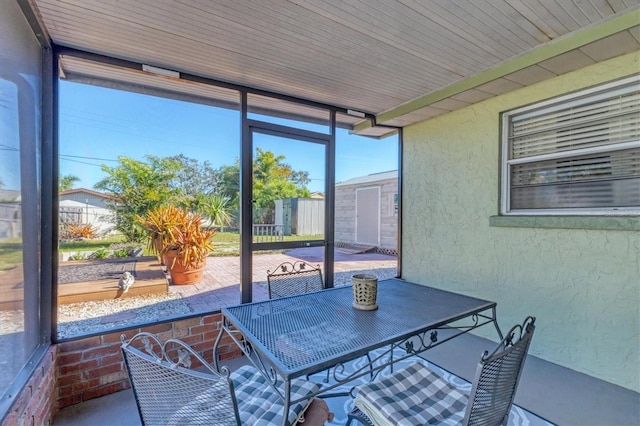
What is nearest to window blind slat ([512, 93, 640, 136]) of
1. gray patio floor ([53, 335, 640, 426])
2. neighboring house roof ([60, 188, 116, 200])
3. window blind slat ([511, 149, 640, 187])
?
window blind slat ([511, 149, 640, 187])

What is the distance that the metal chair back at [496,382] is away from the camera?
1022mm

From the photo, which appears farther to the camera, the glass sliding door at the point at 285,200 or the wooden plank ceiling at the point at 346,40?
the glass sliding door at the point at 285,200

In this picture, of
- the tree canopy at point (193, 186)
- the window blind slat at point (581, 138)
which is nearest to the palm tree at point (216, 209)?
the tree canopy at point (193, 186)

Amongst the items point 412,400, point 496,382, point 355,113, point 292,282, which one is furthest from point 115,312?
point 355,113

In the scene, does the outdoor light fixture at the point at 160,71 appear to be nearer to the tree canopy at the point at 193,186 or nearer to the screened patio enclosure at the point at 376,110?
the screened patio enclosure at the point at 376,110

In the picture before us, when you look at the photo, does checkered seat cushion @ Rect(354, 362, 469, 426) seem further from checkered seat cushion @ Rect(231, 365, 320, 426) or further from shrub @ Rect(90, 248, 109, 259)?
shrub @ Rect(90, 248, 109, 259)

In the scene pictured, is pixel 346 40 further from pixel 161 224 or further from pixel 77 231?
pixel 77 231

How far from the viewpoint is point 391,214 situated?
7.80 metres

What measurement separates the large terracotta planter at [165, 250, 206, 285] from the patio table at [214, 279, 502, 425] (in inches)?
44.9

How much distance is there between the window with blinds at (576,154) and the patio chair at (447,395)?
1.76m

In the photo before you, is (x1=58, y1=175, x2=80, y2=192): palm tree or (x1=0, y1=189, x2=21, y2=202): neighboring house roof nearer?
(x1=0, y1=189, x2=21, y2=202): neighboring house roof

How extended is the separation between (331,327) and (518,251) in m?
2.24

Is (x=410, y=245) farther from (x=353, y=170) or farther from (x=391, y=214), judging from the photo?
(x=391, y=214)

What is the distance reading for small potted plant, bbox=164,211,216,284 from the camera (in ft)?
8.75
